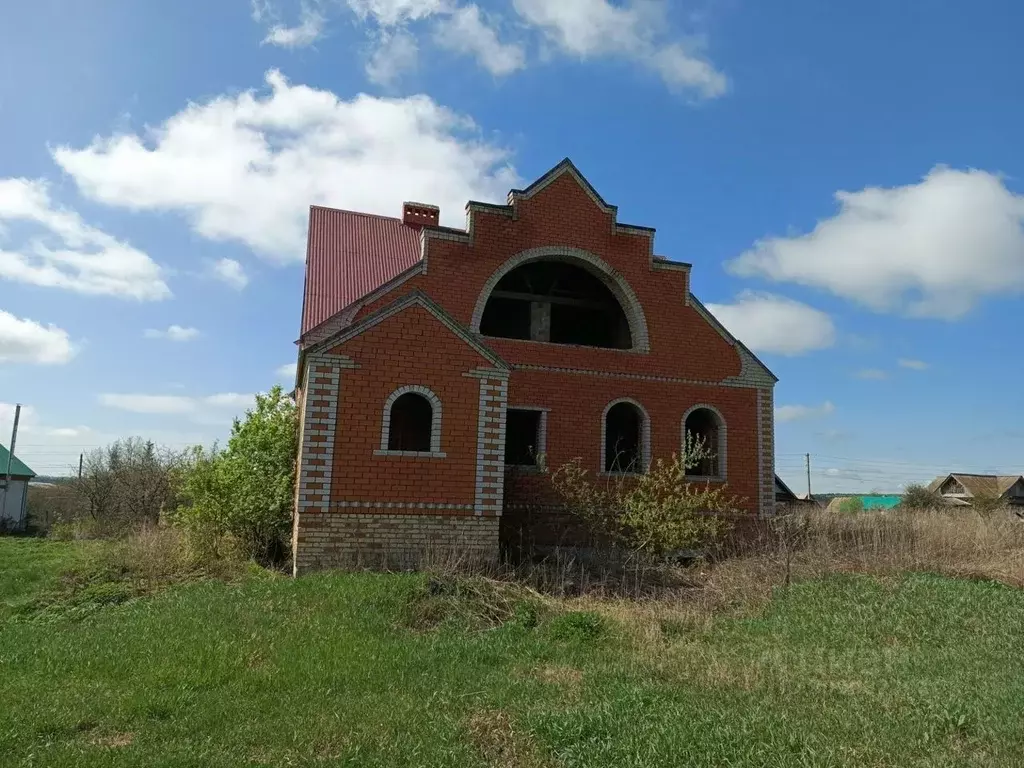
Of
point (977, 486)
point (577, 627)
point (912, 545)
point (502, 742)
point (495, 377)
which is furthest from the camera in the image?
point (977, 486)

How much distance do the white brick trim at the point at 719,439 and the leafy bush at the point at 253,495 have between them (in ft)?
24.0

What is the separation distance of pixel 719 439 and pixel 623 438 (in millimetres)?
1910

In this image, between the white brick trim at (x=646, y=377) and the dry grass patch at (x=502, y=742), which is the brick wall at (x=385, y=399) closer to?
the white brick trim at (x=646, y=377)

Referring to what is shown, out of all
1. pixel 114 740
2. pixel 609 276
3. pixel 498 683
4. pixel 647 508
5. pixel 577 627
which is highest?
pixel 609 276

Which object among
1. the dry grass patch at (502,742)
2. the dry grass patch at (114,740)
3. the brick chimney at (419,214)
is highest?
the brick chimney at (419,214)

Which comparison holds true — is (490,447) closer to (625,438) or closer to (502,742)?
(625,438)

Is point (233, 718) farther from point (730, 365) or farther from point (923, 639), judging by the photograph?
point (730, 365)

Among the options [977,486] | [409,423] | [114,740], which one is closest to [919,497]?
[977,486]

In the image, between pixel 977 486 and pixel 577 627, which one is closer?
pixel 577 627

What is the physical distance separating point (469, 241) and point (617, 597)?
7.16 m

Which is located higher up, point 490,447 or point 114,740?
point 490,447

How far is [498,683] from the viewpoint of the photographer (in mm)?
5652

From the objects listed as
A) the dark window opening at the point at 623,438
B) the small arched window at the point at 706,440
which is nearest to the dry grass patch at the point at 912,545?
the small arched window at the point at 706,440

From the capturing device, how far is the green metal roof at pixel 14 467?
107 ft
